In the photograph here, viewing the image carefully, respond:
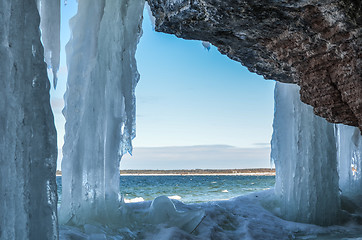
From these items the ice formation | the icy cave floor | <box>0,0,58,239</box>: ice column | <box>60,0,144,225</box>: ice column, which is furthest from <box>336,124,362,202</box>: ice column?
<box>0,0,58,239</box>: ice column

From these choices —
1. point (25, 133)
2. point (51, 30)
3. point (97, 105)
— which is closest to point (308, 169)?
point (97, 105)

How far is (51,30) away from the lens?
27.9ft

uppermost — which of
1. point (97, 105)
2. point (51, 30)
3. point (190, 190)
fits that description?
point (51, 30)

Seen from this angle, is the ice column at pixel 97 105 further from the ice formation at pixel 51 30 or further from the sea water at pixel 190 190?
the sea water at pixel 190 190

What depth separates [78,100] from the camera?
8031 millimetres

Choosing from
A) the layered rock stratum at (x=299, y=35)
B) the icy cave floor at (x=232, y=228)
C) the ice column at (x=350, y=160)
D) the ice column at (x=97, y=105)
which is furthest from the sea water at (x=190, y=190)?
the layered rock stratum at (x=299, y=35)

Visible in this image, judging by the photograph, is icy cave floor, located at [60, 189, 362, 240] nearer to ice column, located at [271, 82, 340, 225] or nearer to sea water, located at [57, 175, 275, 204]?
ice column, located at [271, 82, 340, 225]

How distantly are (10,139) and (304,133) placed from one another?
818 cm

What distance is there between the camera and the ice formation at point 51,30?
841cm

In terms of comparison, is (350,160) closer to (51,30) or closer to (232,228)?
(232,228)

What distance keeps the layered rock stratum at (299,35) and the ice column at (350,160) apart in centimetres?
955

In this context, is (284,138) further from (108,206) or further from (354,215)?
(108,206)

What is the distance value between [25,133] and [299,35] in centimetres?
327

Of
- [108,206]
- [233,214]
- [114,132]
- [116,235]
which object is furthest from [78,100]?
[233,214]
